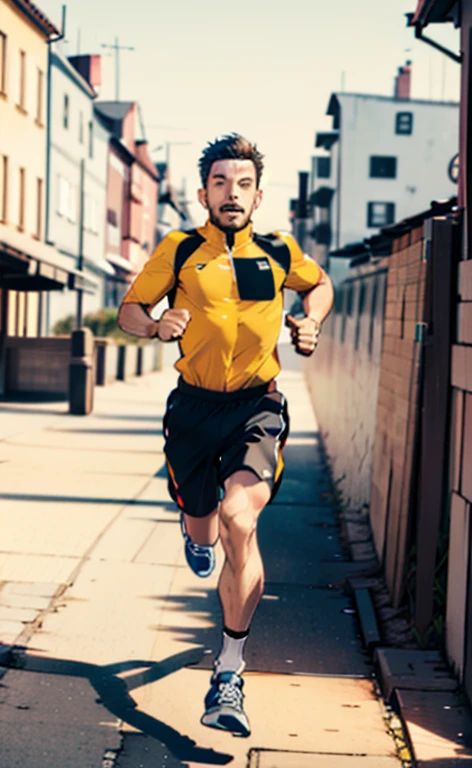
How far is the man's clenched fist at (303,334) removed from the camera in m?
4.31

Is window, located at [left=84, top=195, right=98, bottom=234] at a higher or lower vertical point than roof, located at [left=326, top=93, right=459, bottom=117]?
lower

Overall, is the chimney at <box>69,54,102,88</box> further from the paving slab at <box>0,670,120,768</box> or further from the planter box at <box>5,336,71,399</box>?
the paving slab at <box>0,670,120,768</box>

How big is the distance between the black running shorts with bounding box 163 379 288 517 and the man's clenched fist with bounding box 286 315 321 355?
1.09ft

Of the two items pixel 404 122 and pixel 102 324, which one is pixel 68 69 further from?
pixel 404 122

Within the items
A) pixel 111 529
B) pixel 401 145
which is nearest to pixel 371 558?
pixel 111 529

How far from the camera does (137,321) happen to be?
452 centimetres

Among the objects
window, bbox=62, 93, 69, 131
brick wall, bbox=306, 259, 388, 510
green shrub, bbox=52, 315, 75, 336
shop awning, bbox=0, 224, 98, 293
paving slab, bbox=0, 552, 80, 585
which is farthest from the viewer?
window, bbox=62, 93, 69, 131

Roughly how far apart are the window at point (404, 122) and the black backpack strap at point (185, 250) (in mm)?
56704

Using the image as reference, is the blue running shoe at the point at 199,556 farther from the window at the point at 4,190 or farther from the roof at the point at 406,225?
the window at the point at 4,190

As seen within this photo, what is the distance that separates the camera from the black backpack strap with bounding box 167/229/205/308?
4465mm

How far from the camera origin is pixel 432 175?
6044 cm

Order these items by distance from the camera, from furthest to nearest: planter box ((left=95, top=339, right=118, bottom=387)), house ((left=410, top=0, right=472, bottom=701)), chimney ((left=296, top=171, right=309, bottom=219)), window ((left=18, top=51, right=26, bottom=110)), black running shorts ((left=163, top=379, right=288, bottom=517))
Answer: chimney ((left=296, top=171, right=309, bottom=219)) < planter box ((left=95, top=339, right=118, bottom=387)) < window ((left=18, top=51, right=26, bottom=110)) < house ((left=410, top=0, right=472, bottom=701)) < black running shorts ((left=163, top=379, right=288, bottom=517))

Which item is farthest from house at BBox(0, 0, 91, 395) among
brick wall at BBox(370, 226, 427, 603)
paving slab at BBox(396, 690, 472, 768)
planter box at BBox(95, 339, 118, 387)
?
paving slab at BBox(396, 690, 472, 768)

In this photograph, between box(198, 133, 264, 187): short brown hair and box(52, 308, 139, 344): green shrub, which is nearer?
box(198, 133, 264, 187): short brown hair
